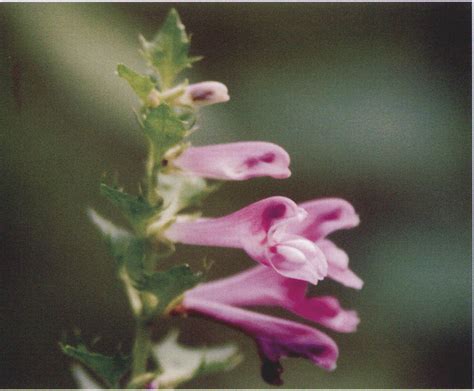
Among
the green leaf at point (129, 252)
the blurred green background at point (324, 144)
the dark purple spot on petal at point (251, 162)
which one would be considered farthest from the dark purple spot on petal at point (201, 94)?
the blurred green background at point (324, 144)

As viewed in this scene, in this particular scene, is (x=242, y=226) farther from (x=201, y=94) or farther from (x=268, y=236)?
(x=201, y=94)

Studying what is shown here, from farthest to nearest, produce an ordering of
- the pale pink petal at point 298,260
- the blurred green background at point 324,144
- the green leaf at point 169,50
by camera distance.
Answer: the blurred green background at point 324,144 → the green leaf at point 169,50 → the pale pink petal at point 298,260

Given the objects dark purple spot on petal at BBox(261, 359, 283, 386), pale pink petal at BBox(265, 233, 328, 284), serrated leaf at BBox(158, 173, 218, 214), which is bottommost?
dark purple spot on petal at BBox(261, 359, 283, 386)

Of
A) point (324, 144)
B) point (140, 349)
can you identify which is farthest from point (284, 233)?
point (324, 144)

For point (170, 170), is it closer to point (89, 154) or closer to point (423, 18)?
point (89, 154)

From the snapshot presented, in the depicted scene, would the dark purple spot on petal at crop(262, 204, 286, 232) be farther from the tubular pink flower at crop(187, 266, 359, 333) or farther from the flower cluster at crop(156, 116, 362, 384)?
the tubular pink flower at crop(187, 266, 359, 333)

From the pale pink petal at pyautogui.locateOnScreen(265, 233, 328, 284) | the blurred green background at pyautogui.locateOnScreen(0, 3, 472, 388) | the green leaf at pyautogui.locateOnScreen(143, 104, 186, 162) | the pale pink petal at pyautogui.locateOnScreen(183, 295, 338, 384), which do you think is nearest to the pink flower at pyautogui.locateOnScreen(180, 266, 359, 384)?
the pale pink petal at pyautogui.locateOnScreen(183, 295, 338, 384)

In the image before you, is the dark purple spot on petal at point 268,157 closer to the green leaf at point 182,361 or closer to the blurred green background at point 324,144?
the green leaf at point 182,361
